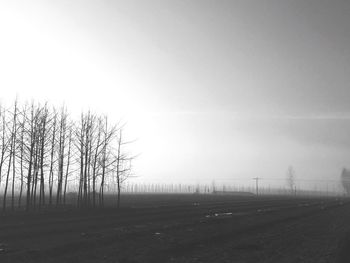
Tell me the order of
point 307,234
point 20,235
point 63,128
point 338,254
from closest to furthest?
point 338,254 → point 20,235 → point 307,234 → point 63,128

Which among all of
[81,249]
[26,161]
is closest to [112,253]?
[81,249]

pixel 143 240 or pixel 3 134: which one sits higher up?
pixel 3 134

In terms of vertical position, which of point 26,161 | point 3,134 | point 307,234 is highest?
point 3,134

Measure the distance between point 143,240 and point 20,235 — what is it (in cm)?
587

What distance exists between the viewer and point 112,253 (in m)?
12.7

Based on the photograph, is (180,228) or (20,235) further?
(180,228)

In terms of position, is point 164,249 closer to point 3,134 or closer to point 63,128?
point 3,134

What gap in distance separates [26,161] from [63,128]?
7.08m

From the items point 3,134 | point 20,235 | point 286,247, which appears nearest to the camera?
point 286,247

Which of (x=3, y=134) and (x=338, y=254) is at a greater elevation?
(x=3, y=134)

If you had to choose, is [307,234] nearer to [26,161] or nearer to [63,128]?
[26,161]

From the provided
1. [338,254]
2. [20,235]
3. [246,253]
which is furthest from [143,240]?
[338,254]

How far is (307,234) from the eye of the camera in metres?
19.5

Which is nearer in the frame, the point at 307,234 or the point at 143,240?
the point at 143,240
